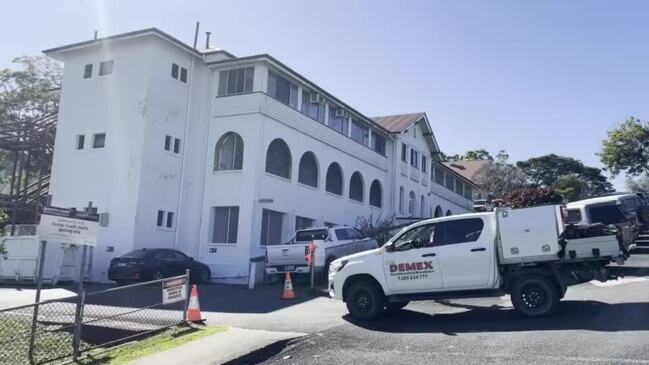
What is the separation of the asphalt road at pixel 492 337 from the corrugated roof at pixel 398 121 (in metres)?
25.9

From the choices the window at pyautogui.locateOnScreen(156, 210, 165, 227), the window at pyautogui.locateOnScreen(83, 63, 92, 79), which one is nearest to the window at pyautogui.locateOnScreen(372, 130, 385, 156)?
the window at pyautogui.locateOnScreen(156, 210, 165, 227)

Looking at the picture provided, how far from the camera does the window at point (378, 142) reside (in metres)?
34.5

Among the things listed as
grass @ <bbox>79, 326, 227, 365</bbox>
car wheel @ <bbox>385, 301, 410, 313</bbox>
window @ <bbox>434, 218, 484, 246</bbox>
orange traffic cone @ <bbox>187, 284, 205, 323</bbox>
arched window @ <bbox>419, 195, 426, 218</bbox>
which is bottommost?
grass @ <bbox>79, 326, 227, 365</bbox>

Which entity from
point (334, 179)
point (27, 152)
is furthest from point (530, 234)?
point (27, 152)

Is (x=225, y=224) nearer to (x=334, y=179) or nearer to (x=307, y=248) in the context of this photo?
(x=307, y=248)

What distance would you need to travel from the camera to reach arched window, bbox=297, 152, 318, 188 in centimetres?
2701

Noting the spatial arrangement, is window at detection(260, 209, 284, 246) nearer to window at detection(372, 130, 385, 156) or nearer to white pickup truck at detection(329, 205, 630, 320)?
window at detection(372, 130, 385, 156)

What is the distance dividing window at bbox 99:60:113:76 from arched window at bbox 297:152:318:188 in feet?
30.2

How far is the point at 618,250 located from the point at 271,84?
16.8 m

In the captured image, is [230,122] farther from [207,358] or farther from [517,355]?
[517,355]

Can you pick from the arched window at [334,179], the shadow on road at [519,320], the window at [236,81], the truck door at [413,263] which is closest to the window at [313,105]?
the arched window at [334,179]

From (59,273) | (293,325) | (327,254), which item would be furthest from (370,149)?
(293,325)

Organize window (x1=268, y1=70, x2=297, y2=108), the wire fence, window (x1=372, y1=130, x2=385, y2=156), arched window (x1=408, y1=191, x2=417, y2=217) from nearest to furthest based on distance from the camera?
the wire fence, window (x1=268, y1=70, x2=297, y2=108), window (x1=372, y1=130, x2=385, y2=156), arched window (x1=408, y1=191, x2=417, y2=217)

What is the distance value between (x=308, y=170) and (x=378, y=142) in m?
9.04
